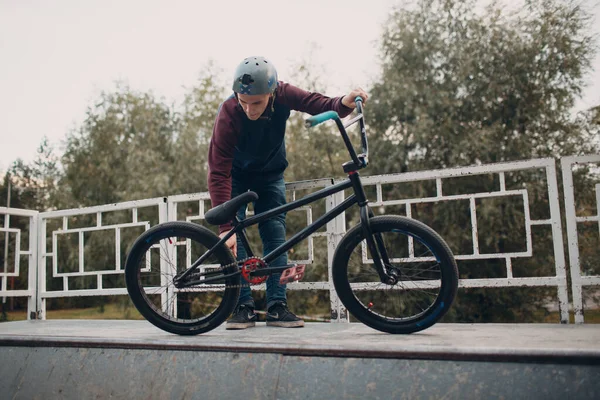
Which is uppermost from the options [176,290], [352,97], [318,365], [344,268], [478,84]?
[478,84]

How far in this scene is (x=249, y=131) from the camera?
110 inches

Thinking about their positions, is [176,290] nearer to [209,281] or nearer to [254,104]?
[209,281]

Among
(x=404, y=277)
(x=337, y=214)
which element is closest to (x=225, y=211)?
(x=337, y=214)

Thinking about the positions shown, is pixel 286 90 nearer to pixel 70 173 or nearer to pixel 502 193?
pixel 502 193

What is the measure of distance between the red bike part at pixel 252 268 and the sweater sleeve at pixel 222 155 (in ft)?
0.81

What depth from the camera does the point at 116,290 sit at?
163 inches

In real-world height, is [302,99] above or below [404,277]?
above

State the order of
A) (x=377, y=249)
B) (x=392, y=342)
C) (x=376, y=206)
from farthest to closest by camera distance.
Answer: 1. (x=376, y=206)
2. (x=377, y=249)
3. (x=392, y=342)

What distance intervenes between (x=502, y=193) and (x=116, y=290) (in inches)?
120

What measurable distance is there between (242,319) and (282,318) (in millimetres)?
240

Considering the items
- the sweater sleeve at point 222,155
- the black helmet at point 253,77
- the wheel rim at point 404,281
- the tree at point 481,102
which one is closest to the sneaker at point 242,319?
the sweater sleeve at point 222,155

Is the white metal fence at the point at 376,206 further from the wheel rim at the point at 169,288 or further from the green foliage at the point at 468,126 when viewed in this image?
the green foliage at the point at 468,126

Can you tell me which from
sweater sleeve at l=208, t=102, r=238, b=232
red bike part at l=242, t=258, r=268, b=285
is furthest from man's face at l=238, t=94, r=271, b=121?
red bike part at l=242, t=258, r=268, b=285

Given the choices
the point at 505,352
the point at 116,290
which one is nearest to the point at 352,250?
the point at 505,352
